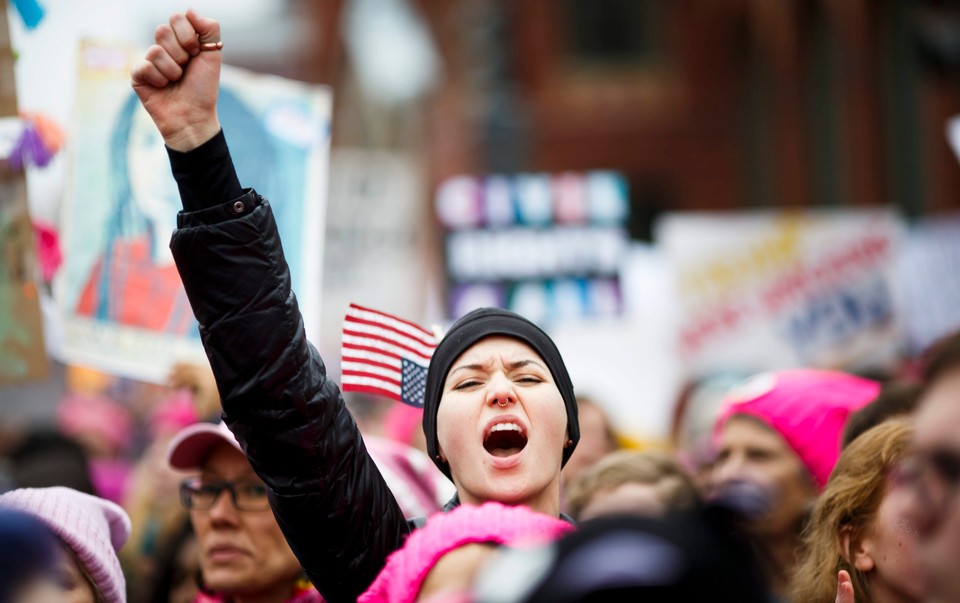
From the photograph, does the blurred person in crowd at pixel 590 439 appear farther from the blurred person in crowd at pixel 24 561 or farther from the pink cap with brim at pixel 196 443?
the blurred person in crowd at pixel 24 561

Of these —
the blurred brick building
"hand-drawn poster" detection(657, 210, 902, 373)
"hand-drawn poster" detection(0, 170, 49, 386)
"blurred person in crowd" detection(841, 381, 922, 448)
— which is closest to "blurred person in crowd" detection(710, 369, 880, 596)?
"blurred person in crowd" detection(841, 381, 922, 448)

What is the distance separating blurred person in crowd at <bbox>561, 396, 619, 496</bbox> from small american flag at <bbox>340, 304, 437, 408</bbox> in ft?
6.20

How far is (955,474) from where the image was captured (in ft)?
6.02

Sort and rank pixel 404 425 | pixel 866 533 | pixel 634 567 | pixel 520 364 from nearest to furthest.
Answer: pixel 634 567, pixel 866 533, pixel 520 364, pixel 404 425

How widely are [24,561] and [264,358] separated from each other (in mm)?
955

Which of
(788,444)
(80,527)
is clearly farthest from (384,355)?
(788,444)

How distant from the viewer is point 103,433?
942 cm

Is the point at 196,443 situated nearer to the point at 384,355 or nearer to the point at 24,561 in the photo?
the point at 384,355

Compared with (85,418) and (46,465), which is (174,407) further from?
(85,418)

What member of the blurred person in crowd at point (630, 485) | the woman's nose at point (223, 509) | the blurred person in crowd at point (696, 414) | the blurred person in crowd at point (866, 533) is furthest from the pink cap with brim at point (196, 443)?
the blurred person in crowd at point (696, 414)

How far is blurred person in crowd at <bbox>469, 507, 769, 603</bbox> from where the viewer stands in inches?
63.6

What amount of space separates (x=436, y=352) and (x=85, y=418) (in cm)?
704

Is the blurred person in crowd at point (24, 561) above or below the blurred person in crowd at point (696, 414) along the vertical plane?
above

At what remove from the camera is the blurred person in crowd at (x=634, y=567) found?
162 centimetres
